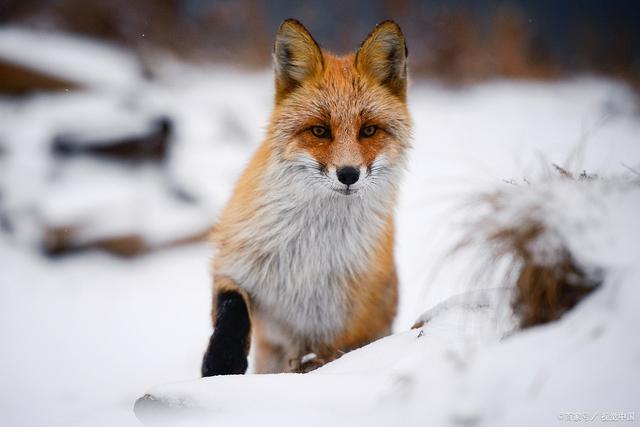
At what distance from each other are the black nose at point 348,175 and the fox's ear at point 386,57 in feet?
2.42

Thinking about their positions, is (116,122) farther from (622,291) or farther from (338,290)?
(622,291)

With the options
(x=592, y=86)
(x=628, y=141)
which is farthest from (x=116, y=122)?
(x=592, y=86)

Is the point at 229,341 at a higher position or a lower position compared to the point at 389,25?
lower

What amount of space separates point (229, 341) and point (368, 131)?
1.25 metres

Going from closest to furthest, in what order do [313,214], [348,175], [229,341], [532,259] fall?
[532,259]
[348,175]
[229,341]
[313,214]

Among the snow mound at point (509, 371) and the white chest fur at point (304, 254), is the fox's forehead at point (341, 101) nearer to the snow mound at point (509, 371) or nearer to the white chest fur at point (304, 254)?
the white chest fur at point (304, 254)

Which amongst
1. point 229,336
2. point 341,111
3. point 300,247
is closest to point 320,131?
point 341,111

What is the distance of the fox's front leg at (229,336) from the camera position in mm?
2332

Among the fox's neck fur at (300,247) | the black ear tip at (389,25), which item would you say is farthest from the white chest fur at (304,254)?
the black ear tip at (389,25)

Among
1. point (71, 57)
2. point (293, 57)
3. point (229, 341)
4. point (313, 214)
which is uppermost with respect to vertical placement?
point (71, 57)

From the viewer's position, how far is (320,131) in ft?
8.04

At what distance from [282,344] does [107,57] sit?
767cm

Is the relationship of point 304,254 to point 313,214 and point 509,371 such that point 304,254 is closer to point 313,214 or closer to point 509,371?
point 313,214

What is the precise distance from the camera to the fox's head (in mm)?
2359
